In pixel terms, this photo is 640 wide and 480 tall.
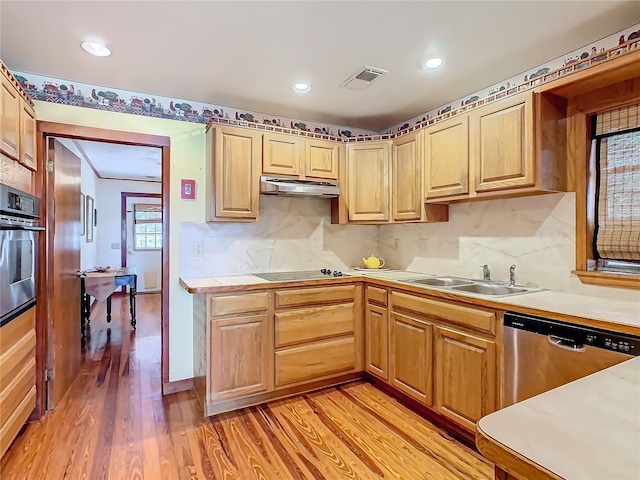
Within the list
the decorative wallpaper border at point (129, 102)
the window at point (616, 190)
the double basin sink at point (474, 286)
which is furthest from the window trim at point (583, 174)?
the decorative wallpaper border at point (129, 102)

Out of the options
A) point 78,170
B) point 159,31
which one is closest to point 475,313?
point 159,31

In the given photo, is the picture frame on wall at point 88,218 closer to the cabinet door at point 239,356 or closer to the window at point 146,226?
the window at point 146,226

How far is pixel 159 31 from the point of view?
1.98 m

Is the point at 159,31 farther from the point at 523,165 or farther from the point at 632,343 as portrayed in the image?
the point at 632,343

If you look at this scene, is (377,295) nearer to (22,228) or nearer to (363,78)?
(363,78)

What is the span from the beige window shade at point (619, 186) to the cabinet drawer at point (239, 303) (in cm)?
219

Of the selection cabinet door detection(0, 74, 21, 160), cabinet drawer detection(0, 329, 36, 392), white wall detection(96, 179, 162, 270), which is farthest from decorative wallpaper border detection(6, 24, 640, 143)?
white wall detection(96, 179, 162, 270)

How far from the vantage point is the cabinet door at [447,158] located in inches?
99.7

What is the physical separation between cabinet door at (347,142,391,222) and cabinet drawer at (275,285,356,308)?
28.5 inches

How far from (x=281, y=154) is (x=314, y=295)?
3.96ft

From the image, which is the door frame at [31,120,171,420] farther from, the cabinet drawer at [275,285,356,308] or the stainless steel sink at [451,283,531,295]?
the stainless steel sink at [451,283,531,295]

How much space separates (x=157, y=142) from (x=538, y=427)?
299cm

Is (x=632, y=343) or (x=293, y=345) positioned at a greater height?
(x=632, y=343)

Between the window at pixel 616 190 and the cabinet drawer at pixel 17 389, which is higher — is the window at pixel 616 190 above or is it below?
above
